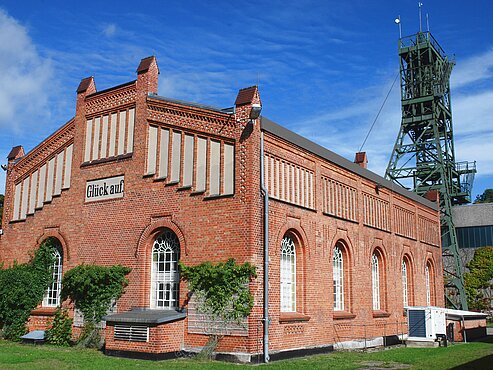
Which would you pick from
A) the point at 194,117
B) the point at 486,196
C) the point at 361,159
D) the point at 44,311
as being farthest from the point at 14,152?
the point at 486,196

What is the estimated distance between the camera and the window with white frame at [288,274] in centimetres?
1898

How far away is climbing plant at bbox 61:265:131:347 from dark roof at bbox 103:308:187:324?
1.44 meters

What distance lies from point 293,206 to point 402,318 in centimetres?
1219

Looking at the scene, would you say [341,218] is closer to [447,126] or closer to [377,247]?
[377,247]

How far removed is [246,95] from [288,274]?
252 inches

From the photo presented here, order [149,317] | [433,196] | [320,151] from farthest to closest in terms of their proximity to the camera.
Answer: [433,196] < [320,151] < [149,317]

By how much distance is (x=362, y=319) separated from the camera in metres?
23.5

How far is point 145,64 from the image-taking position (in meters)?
20.8

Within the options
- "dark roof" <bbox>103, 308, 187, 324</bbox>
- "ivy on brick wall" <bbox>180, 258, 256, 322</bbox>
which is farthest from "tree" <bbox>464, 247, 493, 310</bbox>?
"dark roof" <bbox>103, 308, 187, 324</bbox>

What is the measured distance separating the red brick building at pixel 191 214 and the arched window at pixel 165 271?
40mm

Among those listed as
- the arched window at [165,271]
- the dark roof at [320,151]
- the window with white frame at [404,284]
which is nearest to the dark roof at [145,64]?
the dark roof at [320,151]

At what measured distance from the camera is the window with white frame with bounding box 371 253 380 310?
26.0 meters

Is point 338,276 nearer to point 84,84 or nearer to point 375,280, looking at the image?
point 375,280

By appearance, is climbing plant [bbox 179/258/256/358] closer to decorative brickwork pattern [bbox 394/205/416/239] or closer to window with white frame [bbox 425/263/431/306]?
decorative brickwork pattern [bbox 394/205/416/239]
